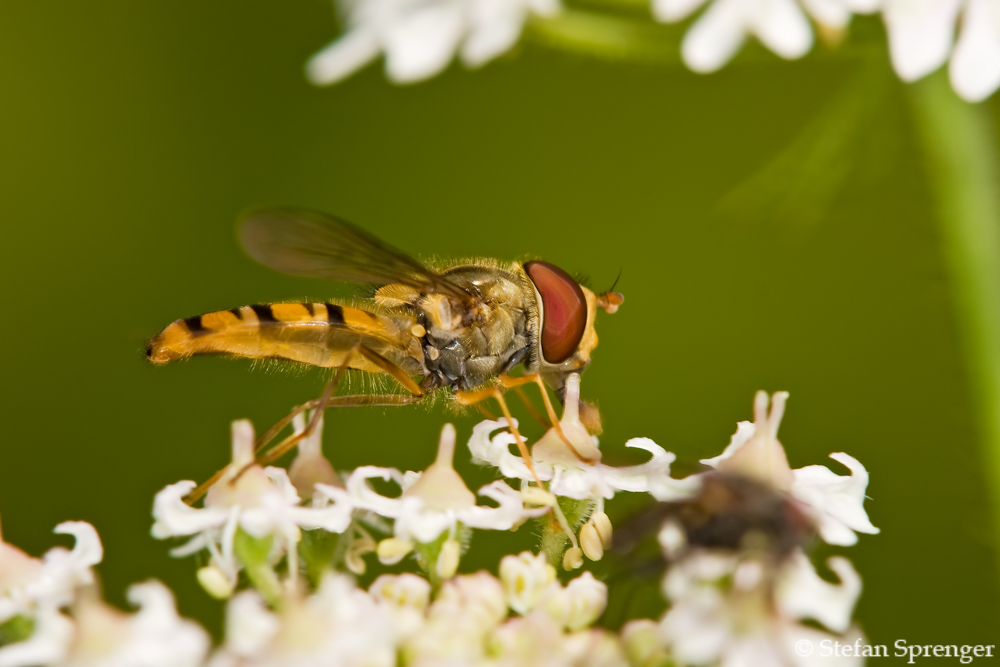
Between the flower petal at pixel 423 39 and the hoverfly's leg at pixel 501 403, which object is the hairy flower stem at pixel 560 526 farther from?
the flower petal at pixel 423 39

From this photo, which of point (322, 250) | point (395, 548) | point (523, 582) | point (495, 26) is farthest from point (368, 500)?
A: point (495, 26)

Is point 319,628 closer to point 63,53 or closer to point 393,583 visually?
point 393,583

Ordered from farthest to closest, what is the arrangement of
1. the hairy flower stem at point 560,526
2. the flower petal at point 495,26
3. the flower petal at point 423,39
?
the flower petal at point 423,39 < the flower petal at point 495,26 < the hairy flower stem at point 560,526

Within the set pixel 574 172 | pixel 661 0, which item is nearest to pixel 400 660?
pixel 661 0

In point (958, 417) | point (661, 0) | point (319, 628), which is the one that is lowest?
point (319, 628)

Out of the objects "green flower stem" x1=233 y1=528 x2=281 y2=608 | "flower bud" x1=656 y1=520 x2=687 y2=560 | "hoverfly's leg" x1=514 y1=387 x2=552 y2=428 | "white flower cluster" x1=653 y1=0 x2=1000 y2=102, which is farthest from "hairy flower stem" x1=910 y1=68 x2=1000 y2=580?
"green flower stem" x1=233 y1=528 x2=281 y2=608

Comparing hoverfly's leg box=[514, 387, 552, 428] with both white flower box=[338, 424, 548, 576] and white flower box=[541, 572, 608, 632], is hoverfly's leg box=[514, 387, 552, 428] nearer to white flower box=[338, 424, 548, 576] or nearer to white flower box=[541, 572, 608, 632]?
white flower box=[338, 424, 548, 576]

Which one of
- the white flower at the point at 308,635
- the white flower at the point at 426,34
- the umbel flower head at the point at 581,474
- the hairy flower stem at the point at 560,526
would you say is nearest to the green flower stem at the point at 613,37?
the white flower at the point at 426,34
